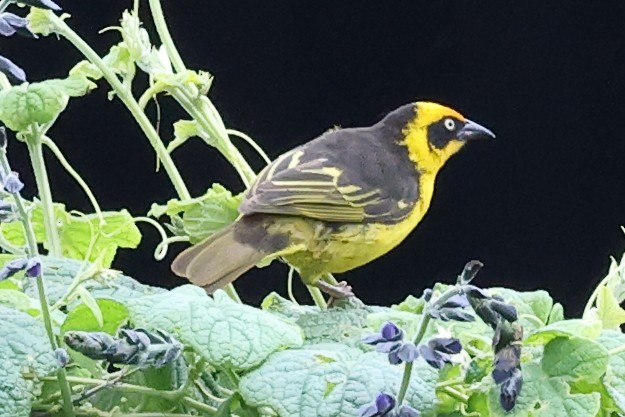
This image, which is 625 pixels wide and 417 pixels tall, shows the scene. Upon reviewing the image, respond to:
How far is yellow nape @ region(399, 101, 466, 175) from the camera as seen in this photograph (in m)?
1.11

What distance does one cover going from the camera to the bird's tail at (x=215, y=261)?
32.4 inches

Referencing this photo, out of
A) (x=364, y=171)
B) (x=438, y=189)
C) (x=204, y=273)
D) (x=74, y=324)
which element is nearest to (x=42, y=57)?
(x=438, y=189)

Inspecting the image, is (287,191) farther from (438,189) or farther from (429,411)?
(438,189)

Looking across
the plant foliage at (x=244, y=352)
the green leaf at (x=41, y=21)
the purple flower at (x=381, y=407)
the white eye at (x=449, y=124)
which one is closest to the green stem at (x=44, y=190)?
the plant foliage at (x=244, y=352)

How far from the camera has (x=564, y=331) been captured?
1.86 feet

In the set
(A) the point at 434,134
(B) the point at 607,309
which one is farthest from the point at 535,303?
(A) the point at 434,134

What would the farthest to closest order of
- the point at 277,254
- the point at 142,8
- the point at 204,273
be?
the point at 142,8 → the point at 277,254 → the point at 204,273

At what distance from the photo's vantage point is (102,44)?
2023mm

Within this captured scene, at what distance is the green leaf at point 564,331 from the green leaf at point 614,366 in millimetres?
12

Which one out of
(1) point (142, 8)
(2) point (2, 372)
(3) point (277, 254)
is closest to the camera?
(2) point (2, 372)

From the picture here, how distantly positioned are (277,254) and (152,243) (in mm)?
1122

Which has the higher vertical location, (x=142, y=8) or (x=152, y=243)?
(x=142, y=8)

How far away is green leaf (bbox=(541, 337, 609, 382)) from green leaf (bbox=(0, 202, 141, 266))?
0.38 m

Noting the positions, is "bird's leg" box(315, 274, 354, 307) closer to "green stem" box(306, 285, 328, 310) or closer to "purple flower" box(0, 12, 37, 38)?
"green stem" box(306, 285, 328, 310)
